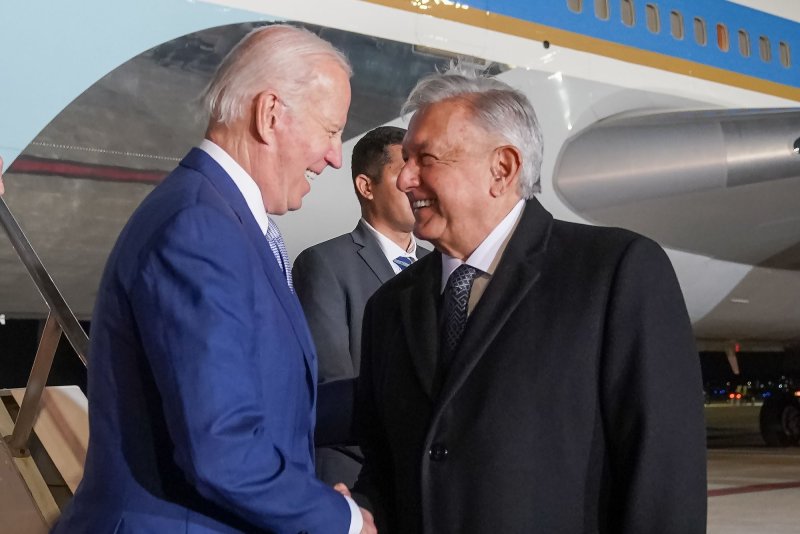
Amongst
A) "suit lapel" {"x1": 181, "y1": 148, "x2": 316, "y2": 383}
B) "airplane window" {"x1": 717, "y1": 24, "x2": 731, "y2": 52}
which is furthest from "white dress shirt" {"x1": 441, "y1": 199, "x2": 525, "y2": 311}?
"airplane window" {"x1": 717, "y1": 24, "x2": 731, "y2": 52}

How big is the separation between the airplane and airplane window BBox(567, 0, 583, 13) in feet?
0.03

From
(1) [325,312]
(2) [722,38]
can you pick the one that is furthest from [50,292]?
(2) [722,38]

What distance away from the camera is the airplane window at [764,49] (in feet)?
24.5

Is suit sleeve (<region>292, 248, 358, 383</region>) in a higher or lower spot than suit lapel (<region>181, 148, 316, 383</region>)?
lower

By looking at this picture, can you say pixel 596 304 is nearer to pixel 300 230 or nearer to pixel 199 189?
pixel 199 189

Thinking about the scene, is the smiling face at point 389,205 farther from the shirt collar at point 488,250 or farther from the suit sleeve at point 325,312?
the shirt collar at point 488,250

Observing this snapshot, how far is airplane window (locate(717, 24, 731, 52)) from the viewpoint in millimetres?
7047

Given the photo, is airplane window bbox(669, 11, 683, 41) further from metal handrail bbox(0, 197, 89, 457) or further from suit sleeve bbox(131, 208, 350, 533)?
suit sleeve bbox(131, 208, 350, 533)

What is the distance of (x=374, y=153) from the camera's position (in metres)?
3.01

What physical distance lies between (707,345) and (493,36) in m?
4.84

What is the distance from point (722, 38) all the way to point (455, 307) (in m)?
5.78

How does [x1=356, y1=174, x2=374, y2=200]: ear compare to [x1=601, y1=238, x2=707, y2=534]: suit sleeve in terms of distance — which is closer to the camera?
[x1=601, y1=238, x2=707, y2=534]: suit sleeve

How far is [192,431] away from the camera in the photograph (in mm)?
1399

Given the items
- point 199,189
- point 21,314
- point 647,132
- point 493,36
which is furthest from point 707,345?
point 199,189
